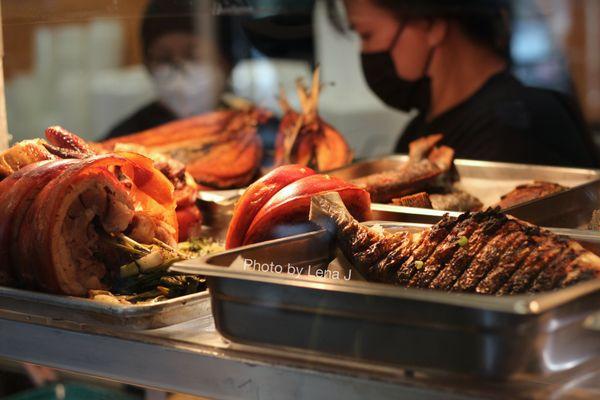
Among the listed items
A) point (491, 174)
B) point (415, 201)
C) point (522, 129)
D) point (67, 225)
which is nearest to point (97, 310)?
point (67, 225)

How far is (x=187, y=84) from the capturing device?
368 centimetres

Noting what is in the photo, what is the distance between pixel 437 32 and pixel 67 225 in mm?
2163

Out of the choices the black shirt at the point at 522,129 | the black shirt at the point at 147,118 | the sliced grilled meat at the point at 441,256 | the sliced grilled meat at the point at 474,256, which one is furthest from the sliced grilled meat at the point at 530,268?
the black shirt at the point at 147,118

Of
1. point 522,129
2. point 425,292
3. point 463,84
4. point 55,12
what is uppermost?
point 55,12

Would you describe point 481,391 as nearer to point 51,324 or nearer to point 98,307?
point 98,307

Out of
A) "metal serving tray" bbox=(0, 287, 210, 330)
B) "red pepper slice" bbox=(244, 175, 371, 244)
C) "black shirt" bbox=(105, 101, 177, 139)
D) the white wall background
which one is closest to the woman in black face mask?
the white wall background

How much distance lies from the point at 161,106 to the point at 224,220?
1.75m

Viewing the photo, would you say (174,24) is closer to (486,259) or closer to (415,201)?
(415,201)

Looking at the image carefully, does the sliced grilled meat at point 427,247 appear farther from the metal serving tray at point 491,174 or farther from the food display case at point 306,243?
the metal serving tray at point 491,174

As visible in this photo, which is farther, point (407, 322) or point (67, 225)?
point (67, 225)

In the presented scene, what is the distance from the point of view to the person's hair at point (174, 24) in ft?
8.18

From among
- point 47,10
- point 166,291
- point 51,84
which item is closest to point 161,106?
point 51,84

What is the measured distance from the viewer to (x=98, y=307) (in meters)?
1.39

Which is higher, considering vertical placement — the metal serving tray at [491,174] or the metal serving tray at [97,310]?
the metal serving tray at [97,310]
